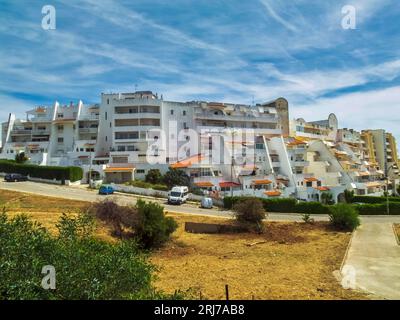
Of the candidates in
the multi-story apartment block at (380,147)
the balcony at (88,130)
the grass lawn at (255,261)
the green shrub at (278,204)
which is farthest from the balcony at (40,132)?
the multi-story apartment block at (380,147)

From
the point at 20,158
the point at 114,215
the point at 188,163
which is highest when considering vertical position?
the point at 20,158

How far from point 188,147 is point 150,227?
152 ft

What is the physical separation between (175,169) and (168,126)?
15134 mm

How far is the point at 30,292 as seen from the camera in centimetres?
871

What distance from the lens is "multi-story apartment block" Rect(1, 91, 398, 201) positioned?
198ft

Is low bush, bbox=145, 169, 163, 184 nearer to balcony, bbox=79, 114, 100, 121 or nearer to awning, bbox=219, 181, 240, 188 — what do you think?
awning, bbox=219, 181, 240, 188

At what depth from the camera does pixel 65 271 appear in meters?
9.84

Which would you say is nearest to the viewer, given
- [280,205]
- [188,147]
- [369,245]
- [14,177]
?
[369,245]

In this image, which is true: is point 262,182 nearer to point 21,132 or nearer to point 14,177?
point 14,177

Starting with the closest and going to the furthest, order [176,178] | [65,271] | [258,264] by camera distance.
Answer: [65,271]
[258,264]
[176,178]

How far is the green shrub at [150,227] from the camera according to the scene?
2406 centimetres

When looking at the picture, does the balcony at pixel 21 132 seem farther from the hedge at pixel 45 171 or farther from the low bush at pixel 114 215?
the low bush at pixel 114 215

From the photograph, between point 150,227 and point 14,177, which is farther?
point 14,177

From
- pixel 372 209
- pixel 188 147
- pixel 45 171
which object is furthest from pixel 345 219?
pixel 45 171
